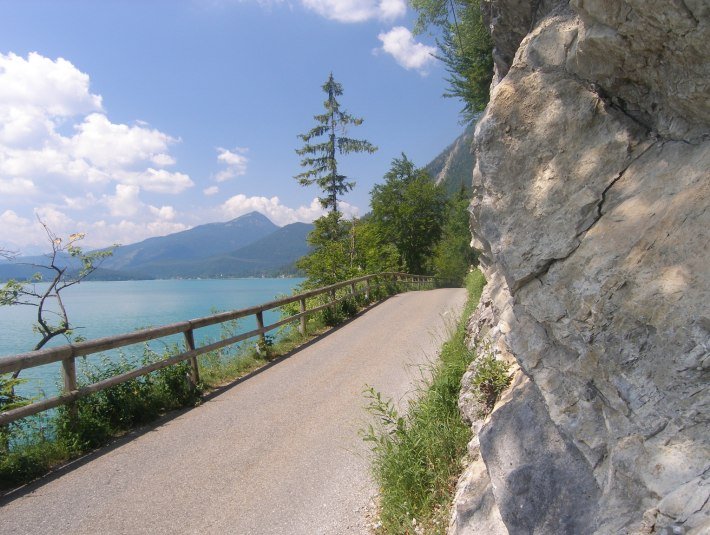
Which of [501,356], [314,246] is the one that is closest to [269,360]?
[501,356]

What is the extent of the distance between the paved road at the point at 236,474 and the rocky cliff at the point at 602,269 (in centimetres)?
177

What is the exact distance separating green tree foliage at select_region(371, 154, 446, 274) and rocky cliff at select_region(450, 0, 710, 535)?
48108 millimetres

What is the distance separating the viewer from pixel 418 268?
54625 millimetres

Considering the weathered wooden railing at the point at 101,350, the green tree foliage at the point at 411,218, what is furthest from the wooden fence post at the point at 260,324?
the green tree foliage at the point at 411,218

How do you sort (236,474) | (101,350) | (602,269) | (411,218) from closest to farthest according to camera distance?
(602,269) → (236,474) → (101,350) → (411,218)

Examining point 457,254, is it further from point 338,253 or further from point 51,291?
point 51,291

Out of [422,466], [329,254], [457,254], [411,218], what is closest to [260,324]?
[422,466]

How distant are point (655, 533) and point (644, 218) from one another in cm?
149

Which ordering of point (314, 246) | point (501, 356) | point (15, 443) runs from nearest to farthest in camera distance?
point (501, 356)
point (15, 443)
point (314, 246)

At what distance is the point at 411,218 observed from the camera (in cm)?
5309

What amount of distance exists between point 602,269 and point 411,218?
51096mm

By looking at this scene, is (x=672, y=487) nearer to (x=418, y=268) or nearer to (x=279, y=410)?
(x=279, y=410)

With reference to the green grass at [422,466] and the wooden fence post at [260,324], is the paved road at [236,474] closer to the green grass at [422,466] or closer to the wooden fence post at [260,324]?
the green grass at [422,466]

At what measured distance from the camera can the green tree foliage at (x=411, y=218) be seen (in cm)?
5278
